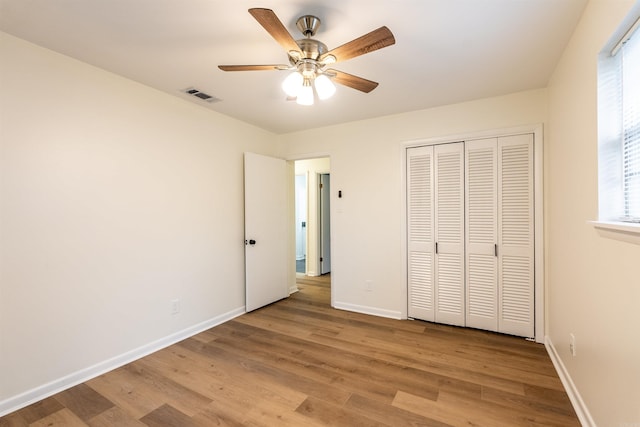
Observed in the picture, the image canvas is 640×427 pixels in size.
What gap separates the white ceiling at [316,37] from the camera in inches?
64.8

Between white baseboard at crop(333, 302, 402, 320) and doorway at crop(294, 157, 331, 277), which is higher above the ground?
doorway at crop(294, 157, 331, 277)

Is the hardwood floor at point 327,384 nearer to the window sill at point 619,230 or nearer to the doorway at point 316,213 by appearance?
the window sill at point 619,230

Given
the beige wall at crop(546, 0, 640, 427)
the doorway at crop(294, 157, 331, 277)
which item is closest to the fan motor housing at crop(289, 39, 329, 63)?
the beige wall at crop(546, 0, 640, 427)

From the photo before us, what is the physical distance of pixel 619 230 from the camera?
Answer: 126 centimetres

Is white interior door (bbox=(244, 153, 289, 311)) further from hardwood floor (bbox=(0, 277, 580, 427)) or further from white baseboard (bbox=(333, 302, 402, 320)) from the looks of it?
white baseboard (bbox=(333, 302, 402, 320))

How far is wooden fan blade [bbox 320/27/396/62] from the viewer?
1.43 m

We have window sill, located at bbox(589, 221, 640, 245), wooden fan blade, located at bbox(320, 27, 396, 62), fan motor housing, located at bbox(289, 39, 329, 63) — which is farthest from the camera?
fan motor housing, located at bbox(289, 39, 329, 63)

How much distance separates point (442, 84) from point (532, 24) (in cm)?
87

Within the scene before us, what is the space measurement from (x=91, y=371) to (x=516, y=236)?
3905 millimetres

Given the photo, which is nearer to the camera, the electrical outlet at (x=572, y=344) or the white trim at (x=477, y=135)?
the electrical outlet at (x=572, y=344)

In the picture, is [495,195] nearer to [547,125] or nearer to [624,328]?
[547,125]

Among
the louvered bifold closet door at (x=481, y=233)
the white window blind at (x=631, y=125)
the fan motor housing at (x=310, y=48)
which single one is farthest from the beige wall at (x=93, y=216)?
the white window blind at (x=631, y=125)

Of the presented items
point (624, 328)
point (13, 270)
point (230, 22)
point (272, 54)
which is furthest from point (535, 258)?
point (13, 270)

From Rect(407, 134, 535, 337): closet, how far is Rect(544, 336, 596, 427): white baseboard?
440 mm
